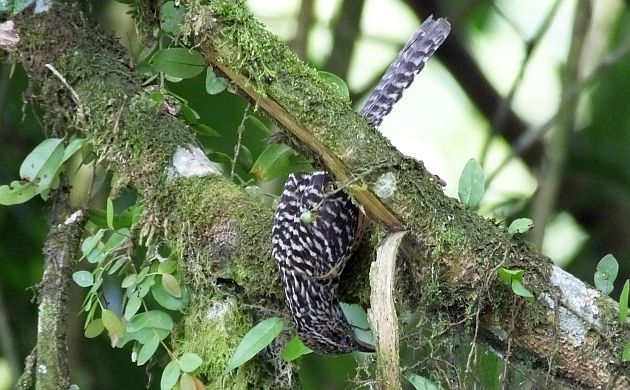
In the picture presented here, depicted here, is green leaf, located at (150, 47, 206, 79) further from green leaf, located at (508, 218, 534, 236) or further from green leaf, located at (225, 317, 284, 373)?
green leaf, located at (508, 218, 534, 236)

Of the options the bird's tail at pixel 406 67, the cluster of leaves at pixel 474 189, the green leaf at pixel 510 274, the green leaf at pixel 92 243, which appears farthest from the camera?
the bird's tail at pixel 406 67

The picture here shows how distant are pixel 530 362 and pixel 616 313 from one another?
18cm

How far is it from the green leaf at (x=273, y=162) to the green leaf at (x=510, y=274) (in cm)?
55

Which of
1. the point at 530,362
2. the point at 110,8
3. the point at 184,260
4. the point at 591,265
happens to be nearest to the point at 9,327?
the point at 110,8

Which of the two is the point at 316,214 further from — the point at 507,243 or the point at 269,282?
the point at 507,243

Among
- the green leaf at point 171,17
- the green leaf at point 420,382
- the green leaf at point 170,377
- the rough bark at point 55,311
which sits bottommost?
the rough bark at point 55,311

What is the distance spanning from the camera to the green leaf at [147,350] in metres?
1.75

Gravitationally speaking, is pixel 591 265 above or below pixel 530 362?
below

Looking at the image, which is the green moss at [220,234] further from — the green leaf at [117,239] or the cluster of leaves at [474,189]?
the cluster of leaves at [474,189]

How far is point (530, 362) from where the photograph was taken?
1.75m

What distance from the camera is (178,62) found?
6.18ft

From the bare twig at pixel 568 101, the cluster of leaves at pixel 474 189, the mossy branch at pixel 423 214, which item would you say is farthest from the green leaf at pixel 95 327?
the bare twig at pixel 568 101

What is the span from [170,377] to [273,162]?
20.3 inches

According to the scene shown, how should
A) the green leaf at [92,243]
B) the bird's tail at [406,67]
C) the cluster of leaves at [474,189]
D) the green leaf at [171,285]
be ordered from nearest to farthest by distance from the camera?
the cluster of leaves at [474,189], the green leaf at [171,285], the green leaf at [92,243], the bird's tail at [406,67]
